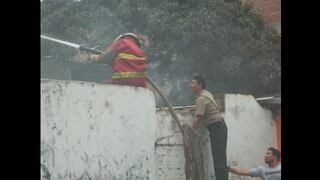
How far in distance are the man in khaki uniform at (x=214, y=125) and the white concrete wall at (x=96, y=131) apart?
735mm

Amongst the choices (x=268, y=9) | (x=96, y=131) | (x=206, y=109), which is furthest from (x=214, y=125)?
(x=268, y=9)

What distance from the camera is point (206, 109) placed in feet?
20.6

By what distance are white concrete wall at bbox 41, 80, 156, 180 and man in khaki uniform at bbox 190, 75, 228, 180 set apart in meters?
0.74

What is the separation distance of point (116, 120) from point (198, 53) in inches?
163

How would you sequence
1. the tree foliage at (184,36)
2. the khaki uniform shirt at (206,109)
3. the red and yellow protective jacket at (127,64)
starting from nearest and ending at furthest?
the red and yellow protective jacket at (127,64), the khaki uniform shirt at (206,109), the tree foliage at (184,36)

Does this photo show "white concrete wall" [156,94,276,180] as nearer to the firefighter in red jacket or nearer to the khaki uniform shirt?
the khaki uniform shirt

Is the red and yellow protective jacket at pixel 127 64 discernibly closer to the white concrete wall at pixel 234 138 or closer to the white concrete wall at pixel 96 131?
the white concrete wall at pixel 96 131

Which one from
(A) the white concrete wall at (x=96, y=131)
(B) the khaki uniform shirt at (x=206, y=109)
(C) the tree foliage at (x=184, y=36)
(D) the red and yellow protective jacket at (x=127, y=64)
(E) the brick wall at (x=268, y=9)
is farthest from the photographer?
(E) the brick wall at (x=268, y=9)

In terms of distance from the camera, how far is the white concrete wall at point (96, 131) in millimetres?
4914

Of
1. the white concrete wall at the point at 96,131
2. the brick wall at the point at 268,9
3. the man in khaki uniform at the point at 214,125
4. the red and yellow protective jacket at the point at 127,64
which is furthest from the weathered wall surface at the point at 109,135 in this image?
the brick wall at the point at 268,9

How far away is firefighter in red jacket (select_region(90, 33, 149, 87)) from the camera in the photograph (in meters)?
6.05

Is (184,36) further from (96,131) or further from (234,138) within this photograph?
(96,131)
